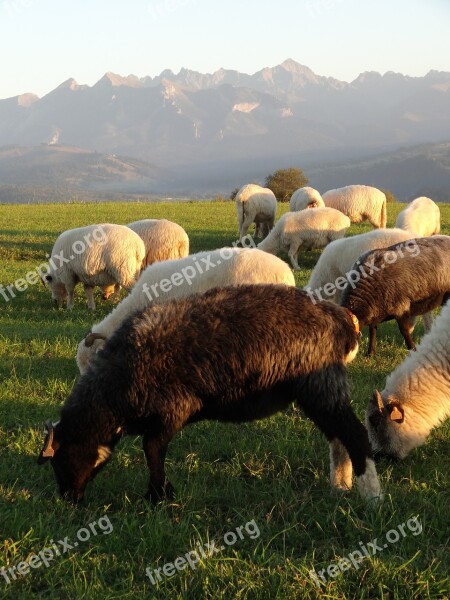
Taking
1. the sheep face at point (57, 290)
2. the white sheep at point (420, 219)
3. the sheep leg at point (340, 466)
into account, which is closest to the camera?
the sheep leg at point (340, 466)

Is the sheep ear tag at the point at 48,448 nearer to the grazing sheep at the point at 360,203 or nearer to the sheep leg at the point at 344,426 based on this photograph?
the sheep leg at the point at 344,426

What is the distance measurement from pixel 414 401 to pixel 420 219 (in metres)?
10.1

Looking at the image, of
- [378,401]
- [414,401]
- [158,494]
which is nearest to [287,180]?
[414,401]

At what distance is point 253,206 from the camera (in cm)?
1809

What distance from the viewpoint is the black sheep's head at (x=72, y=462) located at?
369 centimetres

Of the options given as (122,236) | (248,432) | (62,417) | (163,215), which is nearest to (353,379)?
(248,432)

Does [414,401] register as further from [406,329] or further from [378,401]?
[406,329]

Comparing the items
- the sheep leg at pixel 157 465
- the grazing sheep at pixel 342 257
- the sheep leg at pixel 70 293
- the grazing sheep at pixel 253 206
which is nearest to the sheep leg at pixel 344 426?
the sheep leg at pixel 157 465

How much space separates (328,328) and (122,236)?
6897mm

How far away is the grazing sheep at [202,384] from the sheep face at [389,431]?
1.78 ft

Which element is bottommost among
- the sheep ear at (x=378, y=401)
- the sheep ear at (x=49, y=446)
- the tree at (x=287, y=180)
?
the tree at (x=287, y=180)

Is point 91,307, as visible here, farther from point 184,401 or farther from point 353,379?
point 184,401

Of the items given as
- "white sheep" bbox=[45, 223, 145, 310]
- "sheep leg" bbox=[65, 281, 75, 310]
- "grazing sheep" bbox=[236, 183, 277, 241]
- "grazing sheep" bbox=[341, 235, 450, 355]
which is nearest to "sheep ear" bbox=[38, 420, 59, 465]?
"grazing sheep" bbox=[341, 235, 450, 355]

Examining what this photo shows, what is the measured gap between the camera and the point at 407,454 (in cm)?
429
